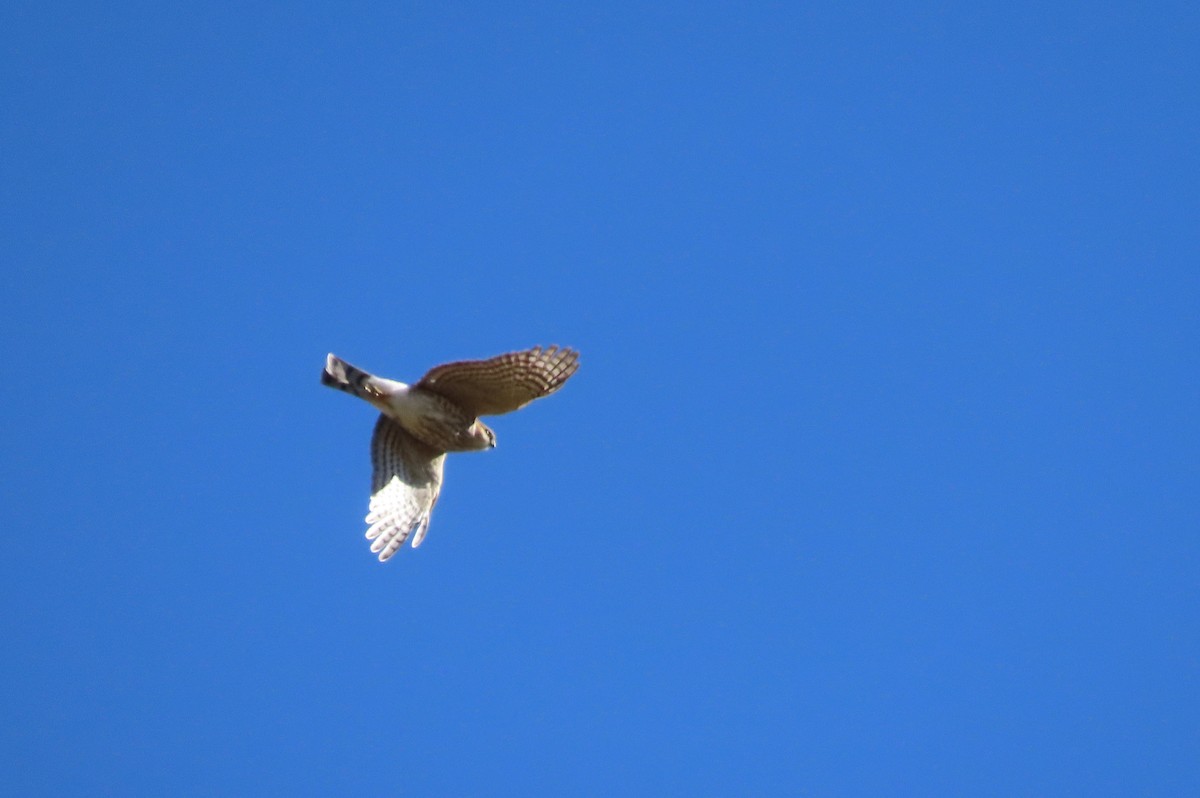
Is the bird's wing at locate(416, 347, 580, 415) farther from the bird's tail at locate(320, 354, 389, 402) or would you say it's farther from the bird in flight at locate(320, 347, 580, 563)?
the bird's tail at locate(320, 354, 389, 402)

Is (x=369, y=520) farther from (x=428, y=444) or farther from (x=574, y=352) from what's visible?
(x=574, y=352)

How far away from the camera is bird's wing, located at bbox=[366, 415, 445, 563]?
40.9 feet

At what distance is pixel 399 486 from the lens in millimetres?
12672

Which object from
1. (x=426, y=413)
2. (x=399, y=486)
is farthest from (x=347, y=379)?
(x=399, y=486)

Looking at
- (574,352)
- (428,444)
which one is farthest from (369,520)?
(574,352)

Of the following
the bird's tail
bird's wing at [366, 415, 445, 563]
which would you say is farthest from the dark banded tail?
bird's wing at [366, 415, 445, 563]

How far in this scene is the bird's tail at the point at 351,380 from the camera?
1174 cm

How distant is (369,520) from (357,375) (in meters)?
1.39

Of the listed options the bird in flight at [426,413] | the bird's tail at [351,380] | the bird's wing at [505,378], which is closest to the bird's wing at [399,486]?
the bird in flight at [426,413]

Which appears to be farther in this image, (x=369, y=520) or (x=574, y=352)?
(x=369, y=520)

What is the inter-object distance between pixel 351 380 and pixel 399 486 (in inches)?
50.6

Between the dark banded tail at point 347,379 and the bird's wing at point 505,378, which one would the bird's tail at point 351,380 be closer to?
the dark banded tail at point 347,379

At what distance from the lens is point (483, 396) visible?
39.0 feet

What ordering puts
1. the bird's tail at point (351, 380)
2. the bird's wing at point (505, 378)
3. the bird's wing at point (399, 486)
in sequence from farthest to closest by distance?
Result: the bird's wing at point (399, 486)
the bird's tail at point (351, 380)
the bird's wing at point (505, 378)
